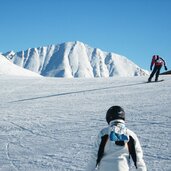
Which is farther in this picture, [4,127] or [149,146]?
[4,127]

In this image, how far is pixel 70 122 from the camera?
10516mm

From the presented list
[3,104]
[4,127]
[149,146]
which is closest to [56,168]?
[149,146]

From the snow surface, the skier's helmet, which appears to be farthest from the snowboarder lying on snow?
the snow surface

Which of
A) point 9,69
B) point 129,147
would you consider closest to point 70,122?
point 129,147

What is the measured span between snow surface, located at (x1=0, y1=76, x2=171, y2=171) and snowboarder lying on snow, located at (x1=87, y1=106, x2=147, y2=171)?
2601 mm

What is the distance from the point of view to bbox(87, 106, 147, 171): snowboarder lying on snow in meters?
3.89

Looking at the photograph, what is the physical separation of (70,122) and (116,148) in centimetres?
666

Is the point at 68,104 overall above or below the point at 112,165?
above

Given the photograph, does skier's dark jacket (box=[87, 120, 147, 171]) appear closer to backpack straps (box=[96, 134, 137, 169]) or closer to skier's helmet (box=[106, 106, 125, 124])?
→ backpack straps (box=[96, 134, 137, 169])

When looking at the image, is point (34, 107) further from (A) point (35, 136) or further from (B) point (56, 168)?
(B) point (56, 168)

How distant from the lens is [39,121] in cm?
1102

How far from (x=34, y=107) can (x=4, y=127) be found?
3007 millimetres

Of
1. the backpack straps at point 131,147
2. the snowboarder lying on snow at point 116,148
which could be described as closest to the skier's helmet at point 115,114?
the snowboarder lying on snow at point 116,148

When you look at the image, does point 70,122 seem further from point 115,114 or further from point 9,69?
point 9,69
